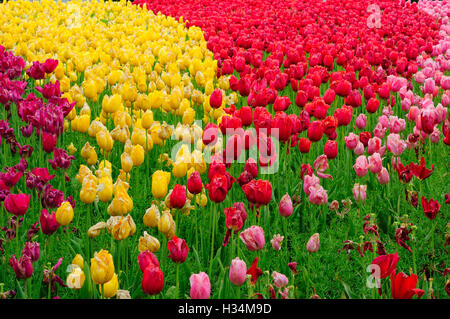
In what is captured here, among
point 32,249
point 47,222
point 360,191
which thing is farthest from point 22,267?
point 360,191

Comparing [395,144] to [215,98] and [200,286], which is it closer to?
[215,98]

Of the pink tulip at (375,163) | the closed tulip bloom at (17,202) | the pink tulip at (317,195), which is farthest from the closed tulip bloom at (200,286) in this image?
the pink tulip at (375,163)

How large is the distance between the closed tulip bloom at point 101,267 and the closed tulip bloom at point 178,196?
0.58 meters

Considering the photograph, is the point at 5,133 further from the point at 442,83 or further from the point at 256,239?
the point at 442,83

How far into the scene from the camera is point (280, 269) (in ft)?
8.80

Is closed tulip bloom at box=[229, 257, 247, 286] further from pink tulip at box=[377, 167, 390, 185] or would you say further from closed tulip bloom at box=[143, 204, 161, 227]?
pink tulip at box=[377, 167, 390, 185]

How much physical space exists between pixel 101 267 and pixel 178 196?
2.04ft

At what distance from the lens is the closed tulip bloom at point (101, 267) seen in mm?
1955

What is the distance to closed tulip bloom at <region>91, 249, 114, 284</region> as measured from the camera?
6.41 ft

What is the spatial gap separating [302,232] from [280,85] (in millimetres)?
1661

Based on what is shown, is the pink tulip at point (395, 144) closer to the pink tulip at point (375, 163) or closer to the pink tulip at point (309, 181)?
the pink tulip at point (375, 163)

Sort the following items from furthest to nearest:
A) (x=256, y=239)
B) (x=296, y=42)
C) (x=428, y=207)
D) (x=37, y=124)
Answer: (x=296, y=42) → (x=37, y=124) → (x=428, y=207) → (x=256, y=239)

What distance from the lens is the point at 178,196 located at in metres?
2.49
